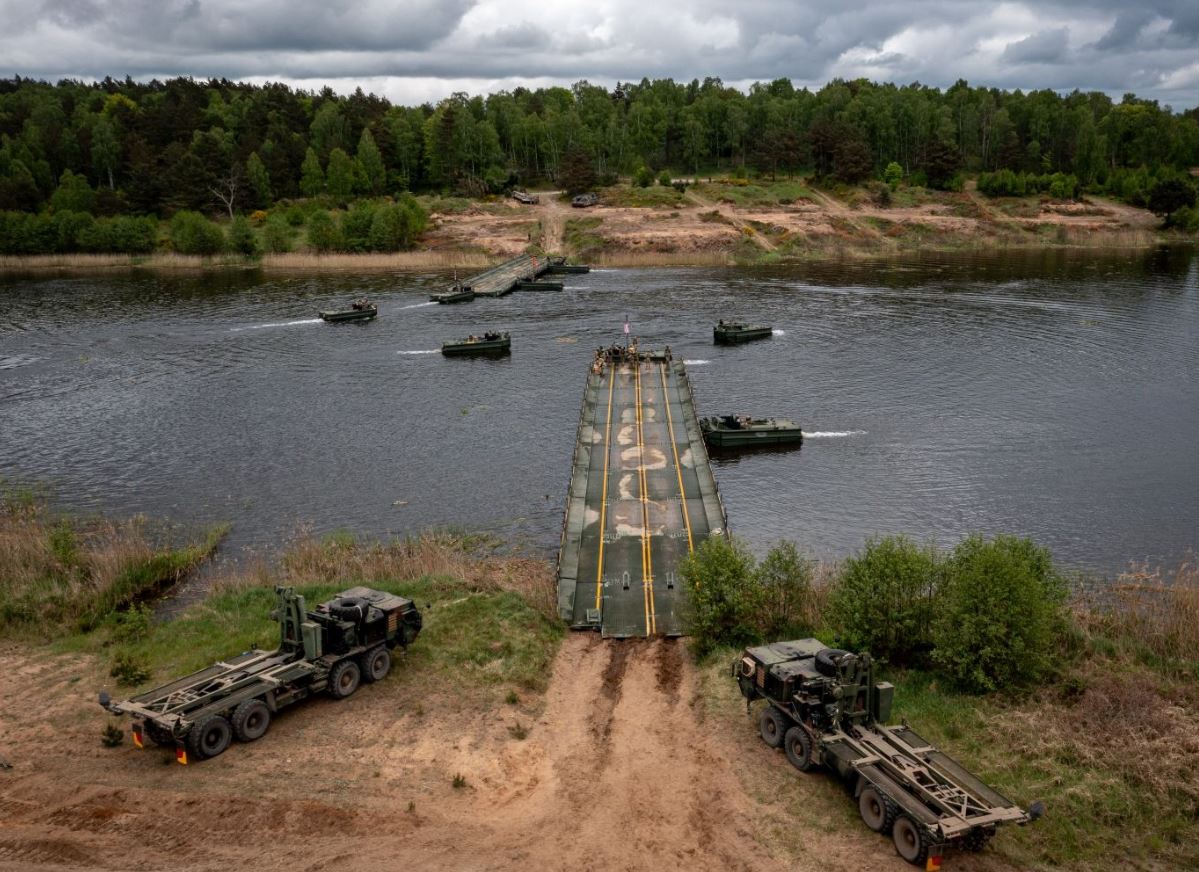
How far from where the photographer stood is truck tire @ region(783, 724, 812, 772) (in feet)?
83.7

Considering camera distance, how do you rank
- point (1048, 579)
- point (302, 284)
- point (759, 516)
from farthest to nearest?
point (302, 284) → point (759, 516) → point (1048, 579)

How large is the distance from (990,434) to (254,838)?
5563 cm

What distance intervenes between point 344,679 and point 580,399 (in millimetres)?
47069

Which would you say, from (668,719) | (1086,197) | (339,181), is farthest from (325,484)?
(1086,197)

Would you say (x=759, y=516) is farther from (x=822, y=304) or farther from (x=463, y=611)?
(x=822, y=304)

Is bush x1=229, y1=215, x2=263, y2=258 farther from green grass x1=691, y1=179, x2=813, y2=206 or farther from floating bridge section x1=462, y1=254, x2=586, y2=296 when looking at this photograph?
green grass x1=691, y1=179, x2=813, y2=206

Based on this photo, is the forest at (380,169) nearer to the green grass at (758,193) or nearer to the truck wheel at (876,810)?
the green grass at (758,193)

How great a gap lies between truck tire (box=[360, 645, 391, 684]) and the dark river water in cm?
1721

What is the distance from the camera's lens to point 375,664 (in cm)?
3084

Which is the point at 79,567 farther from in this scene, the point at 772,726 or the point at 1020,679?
the point at 1020,679

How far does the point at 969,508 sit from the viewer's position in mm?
52469

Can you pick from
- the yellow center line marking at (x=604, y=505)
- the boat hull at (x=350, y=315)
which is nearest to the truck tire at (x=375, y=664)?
the yellow center line marking at (x=604, y=505)

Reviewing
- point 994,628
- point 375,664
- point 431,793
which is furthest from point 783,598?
point 431,793

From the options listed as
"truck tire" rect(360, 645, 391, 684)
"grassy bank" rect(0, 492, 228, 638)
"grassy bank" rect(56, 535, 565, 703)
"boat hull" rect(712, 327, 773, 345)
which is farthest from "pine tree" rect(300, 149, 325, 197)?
"truck tire" rect(360, 645, 391, 684)
